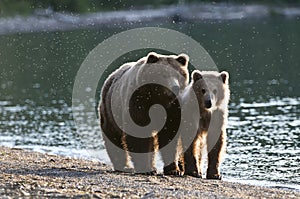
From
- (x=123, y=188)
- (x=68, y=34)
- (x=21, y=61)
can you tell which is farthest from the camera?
(x=68, y=34)

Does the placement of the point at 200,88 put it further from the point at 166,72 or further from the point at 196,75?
the point at 166,72

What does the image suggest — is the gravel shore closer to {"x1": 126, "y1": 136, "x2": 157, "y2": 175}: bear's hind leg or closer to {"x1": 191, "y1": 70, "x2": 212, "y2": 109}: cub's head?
{"x1": 126, "y1": 136, "x2": 157, "y2": 175}: bear's hind leg

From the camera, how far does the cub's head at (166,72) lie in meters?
10.3

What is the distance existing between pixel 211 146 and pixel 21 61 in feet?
109

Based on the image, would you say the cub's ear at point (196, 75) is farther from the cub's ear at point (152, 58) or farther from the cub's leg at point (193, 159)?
the cub's leg at point (193, 159)

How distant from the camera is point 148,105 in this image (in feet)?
34.6

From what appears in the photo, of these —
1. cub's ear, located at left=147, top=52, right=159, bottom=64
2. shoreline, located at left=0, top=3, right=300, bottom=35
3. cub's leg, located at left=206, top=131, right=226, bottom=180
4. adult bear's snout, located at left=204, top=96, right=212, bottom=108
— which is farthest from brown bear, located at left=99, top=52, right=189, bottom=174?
shoreline, located at left=0, top=3, right=300, bottom=35

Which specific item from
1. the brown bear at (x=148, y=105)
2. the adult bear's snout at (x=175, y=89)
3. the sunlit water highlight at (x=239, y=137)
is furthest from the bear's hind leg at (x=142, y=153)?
the sunlit water highlight at (x=239, y=137)

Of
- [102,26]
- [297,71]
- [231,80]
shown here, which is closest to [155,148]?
[231,80]

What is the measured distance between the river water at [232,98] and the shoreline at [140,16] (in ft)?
33.0

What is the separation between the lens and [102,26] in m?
70.8

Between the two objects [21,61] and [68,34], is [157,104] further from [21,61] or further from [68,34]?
[68,34]

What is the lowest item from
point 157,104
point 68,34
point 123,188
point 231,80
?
point 123,188

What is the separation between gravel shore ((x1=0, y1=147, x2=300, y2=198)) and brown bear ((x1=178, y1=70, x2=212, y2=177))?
1.37ft
